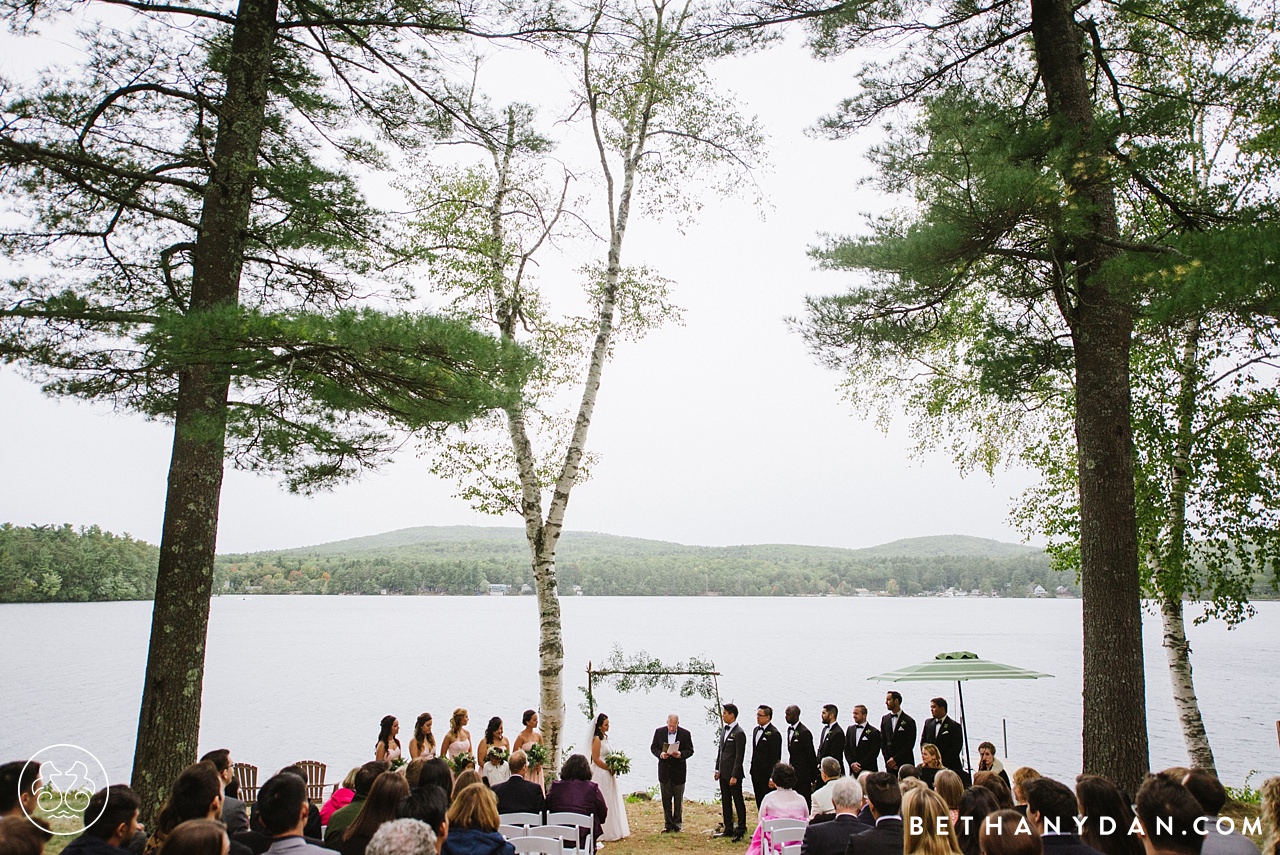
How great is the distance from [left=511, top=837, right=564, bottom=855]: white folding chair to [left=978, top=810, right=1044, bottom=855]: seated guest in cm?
260

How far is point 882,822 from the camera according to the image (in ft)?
12.9

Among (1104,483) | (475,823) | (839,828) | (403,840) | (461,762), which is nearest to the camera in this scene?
(403,840)

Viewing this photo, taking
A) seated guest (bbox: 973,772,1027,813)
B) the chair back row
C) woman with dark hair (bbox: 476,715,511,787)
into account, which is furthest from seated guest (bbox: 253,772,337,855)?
the chair back row

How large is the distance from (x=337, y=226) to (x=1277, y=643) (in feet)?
311

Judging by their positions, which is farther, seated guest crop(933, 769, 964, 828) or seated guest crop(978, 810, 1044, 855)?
seated guest crop(933, 769, 964, 828)

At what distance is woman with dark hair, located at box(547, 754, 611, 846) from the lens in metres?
5.81

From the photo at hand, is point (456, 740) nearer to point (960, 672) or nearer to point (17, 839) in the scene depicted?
point (960, 672)

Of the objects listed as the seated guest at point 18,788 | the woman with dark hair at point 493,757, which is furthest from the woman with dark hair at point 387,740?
the seated guest at point 18,788

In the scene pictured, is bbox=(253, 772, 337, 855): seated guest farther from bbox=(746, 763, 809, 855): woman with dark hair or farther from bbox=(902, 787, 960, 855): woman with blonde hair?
bbox=(746, 763, 809, 855): woman with dark hair

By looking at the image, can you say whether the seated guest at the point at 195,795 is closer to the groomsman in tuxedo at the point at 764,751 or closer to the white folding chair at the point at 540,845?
the white folding chair at the point at 540,845

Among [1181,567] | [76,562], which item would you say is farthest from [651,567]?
[1181,567]

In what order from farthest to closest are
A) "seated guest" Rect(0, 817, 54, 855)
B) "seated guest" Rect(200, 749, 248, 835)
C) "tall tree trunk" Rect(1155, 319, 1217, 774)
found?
"tall tree trunk" Rect(1155, 319, 1217, 774) < "seated guest" Rect(200, 749, 248, 835) < "seated guest" Rect(0, 817, 54, 855)

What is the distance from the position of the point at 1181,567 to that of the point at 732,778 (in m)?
5.92

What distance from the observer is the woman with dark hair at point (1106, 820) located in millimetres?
3330
